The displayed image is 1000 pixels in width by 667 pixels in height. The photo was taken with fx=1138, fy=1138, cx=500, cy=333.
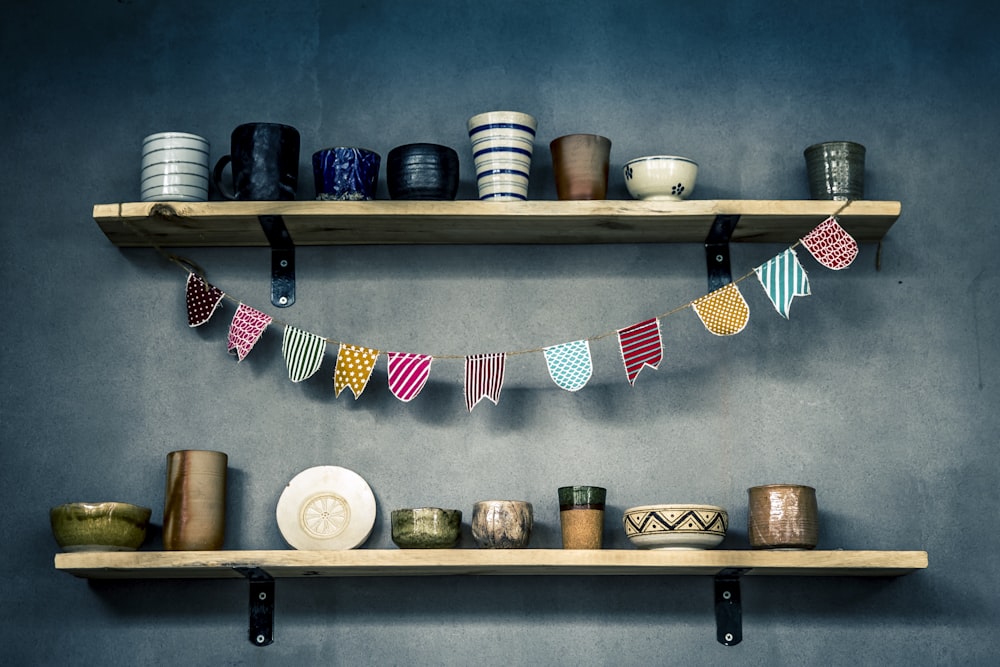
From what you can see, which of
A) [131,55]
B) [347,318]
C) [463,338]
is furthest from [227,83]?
[463,338]

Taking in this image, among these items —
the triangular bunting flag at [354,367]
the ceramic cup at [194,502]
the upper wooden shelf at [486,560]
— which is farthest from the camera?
the triangular bunting flag at [354,367]

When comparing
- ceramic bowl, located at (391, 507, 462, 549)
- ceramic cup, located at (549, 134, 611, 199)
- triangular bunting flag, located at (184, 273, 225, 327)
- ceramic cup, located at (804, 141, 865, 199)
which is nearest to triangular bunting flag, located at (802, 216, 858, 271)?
ceramic cup, located at (804, 141, 865, 199)

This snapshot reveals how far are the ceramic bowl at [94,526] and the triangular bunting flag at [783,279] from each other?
135cm

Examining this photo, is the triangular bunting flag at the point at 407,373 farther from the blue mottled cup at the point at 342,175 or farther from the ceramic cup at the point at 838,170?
the ceramic cup at the point at 838,170

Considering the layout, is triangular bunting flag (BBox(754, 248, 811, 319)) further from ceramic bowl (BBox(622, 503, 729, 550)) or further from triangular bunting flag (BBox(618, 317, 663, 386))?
ceramic bowl (BBox(622, 503, 729, 550))

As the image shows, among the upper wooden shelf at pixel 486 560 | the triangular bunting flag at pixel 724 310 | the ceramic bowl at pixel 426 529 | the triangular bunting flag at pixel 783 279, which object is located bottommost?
the upper wooden shelf at pixel 486 560

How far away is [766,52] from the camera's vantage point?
8.61 ft

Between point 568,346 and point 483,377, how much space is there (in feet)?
0.61

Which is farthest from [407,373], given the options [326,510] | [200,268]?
[200,268]

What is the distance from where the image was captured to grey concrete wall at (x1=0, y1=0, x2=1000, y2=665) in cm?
235

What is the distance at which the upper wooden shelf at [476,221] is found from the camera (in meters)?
2.29

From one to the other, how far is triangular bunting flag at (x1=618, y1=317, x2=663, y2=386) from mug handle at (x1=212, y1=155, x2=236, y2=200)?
2.82 ft

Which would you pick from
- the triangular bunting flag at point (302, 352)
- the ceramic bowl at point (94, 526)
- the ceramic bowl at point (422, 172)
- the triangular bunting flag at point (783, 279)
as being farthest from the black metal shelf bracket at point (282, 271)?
the triangular bunting flag at point (783, 279)

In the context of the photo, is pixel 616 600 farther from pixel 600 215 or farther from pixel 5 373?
pixel 5 373
